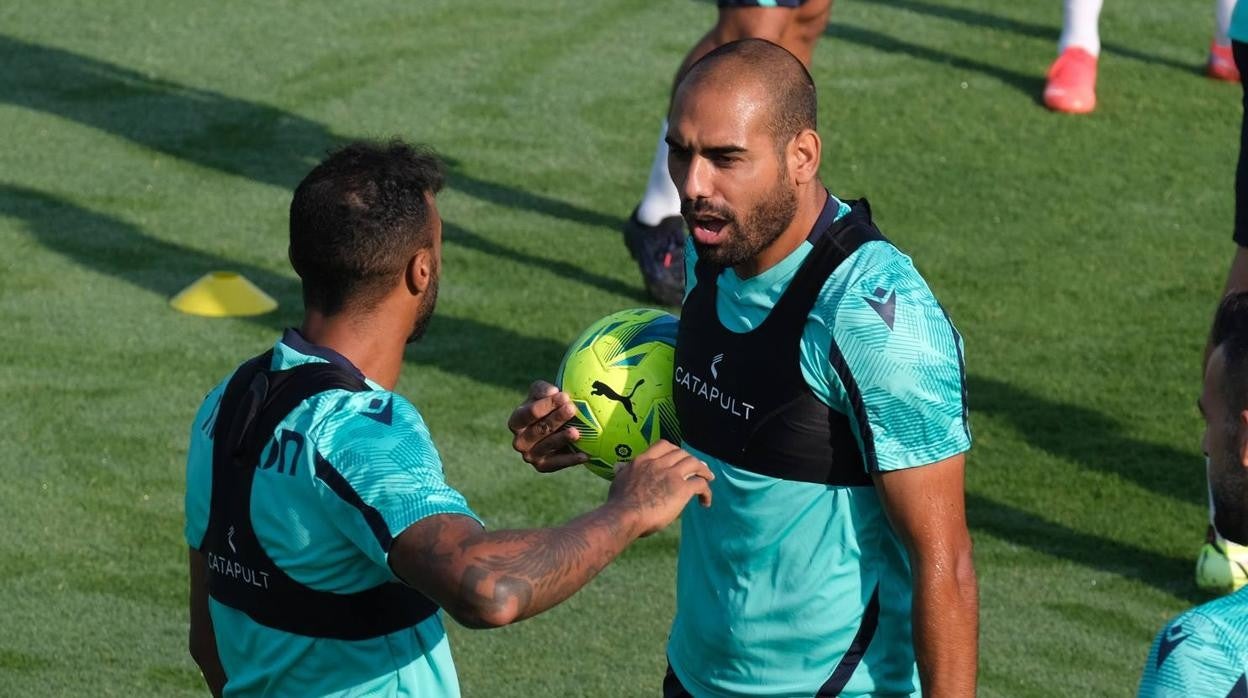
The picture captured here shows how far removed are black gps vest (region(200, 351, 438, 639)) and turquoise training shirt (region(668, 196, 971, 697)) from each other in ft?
2.49

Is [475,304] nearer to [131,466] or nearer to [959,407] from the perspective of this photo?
[131,466]

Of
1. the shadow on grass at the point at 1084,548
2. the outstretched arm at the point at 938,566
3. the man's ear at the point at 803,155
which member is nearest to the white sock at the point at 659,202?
the shadow on grass at the point at 1084,548

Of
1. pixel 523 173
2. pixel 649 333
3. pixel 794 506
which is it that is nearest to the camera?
pixel 794 506

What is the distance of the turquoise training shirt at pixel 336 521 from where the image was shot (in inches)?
132

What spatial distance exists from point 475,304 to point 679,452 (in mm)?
5847

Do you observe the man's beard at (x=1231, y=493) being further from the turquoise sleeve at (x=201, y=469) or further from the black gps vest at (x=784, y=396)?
the turquoise sleeve at (x=201, y=469)

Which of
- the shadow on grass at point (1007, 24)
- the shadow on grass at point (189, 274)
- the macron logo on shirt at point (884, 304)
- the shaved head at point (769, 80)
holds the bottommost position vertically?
the shadow on grass at point (189, 274)

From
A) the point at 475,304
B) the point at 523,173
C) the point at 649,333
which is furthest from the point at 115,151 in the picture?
the point at 649,333

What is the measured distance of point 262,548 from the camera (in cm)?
358

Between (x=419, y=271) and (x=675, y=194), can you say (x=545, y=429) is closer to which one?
(x=419, y=271)

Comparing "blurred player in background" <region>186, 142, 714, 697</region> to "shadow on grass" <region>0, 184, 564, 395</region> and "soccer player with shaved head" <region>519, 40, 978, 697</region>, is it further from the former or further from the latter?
"shadow on grass" <region>0, 184, 564, 395</region>

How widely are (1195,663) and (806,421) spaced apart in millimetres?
1277

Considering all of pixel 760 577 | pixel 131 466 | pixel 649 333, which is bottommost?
pixel 131 466

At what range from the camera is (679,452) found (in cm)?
355
